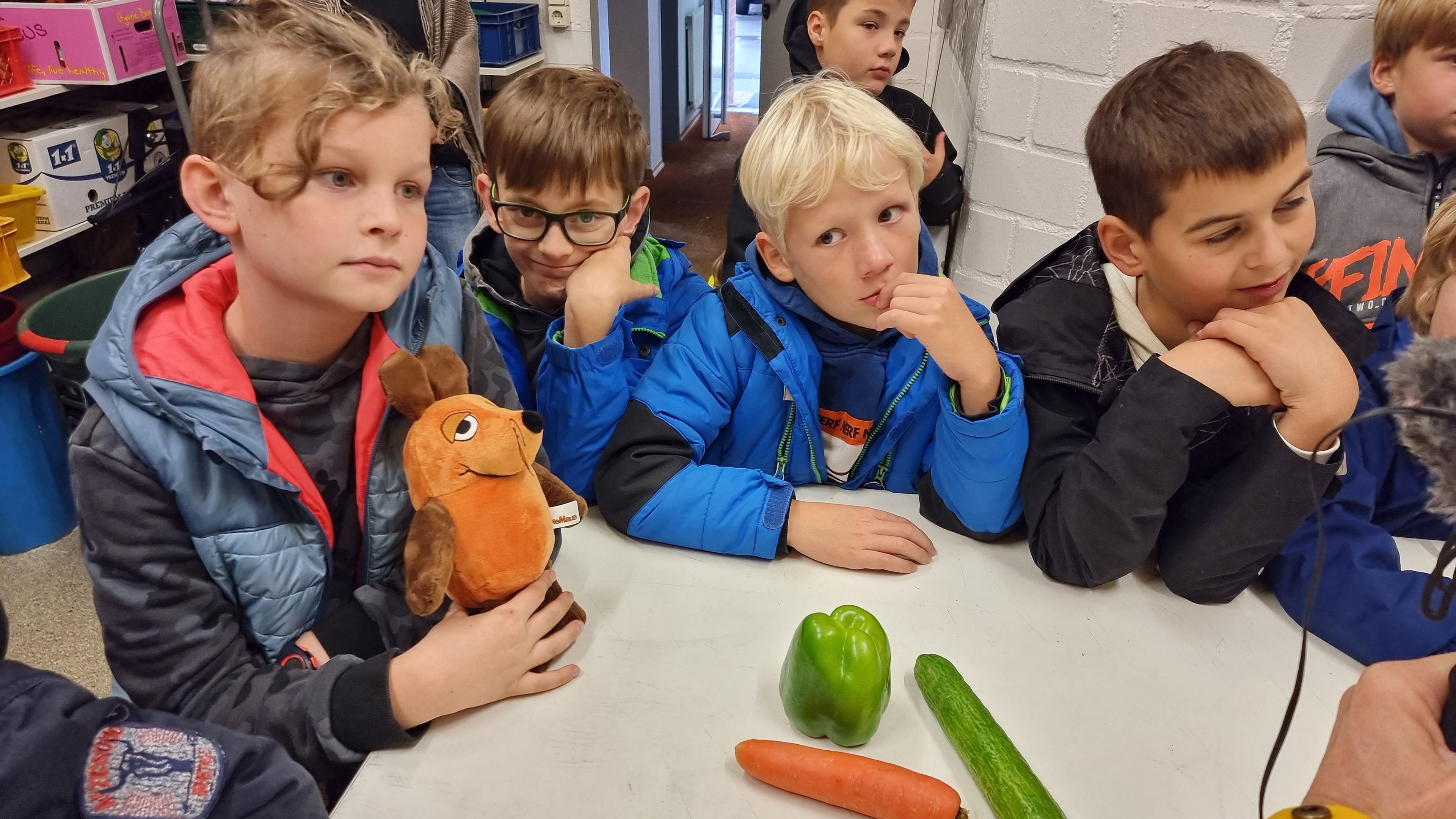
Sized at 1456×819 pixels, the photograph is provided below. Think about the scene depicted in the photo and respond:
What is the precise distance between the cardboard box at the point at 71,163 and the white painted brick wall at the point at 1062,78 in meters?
2.66

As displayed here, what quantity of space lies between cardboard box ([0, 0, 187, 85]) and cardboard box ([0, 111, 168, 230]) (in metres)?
0.15

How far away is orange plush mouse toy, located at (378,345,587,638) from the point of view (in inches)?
30.8

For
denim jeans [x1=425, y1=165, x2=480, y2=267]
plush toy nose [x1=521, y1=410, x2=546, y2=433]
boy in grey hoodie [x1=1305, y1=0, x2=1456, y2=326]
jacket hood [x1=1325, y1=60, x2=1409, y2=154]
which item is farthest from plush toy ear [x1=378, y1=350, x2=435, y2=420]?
denim jeans [x1=425, y1=165, x2=480, y2=267]

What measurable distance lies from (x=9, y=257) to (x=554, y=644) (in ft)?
7.79

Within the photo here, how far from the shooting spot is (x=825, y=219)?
112cm

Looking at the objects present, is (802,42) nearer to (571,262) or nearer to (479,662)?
(571,262)

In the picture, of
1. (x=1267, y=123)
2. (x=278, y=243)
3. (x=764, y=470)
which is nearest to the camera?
(x=278, y=243)

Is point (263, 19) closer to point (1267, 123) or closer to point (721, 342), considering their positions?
point (721, 342)

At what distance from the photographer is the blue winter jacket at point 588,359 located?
1.24m

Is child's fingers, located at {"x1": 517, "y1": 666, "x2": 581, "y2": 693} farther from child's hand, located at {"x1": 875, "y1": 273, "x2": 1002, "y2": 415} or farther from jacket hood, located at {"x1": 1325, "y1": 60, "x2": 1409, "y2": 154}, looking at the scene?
jacket hood, located at {"x1": 1325, "y1": 60, "x2": 1409, "y2": 154}

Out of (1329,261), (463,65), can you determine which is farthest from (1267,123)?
(463,65)

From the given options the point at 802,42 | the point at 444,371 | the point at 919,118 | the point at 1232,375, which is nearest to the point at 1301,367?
the point at 1232,375

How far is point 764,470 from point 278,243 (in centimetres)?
73

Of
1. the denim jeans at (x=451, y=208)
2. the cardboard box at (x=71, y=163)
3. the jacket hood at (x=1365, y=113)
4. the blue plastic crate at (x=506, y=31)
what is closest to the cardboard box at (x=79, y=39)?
the cardboard box at (x=71, y=163)
